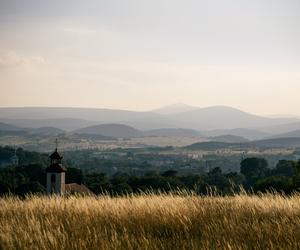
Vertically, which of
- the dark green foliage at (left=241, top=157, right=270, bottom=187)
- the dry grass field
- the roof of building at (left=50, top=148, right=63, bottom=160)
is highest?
the dry grass field

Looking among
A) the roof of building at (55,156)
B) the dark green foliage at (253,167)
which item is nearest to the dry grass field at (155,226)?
the roof of building at (55,156)

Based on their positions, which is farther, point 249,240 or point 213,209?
point 213,209

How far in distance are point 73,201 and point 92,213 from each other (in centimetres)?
213

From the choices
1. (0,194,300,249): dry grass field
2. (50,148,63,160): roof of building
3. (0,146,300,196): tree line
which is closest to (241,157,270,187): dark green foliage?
(0,146,300,196): tree line

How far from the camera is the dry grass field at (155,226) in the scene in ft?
20.9

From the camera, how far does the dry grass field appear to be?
6.38 m

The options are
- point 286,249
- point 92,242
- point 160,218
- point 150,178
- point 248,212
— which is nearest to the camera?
point 286,249

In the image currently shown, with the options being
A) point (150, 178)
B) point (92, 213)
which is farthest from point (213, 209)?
point (150, 178)

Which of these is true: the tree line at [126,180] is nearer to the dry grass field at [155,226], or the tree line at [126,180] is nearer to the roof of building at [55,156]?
the roof of building at [55,156]

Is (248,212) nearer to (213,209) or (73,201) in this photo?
(213,209)

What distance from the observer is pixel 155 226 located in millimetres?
7938

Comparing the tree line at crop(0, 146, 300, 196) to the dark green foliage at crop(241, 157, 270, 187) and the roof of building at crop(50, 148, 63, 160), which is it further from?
the roof of building at crop(50, 148, 63, 160)

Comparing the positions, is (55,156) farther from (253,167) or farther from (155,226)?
(155,226)

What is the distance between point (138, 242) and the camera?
→ 6621 mm
